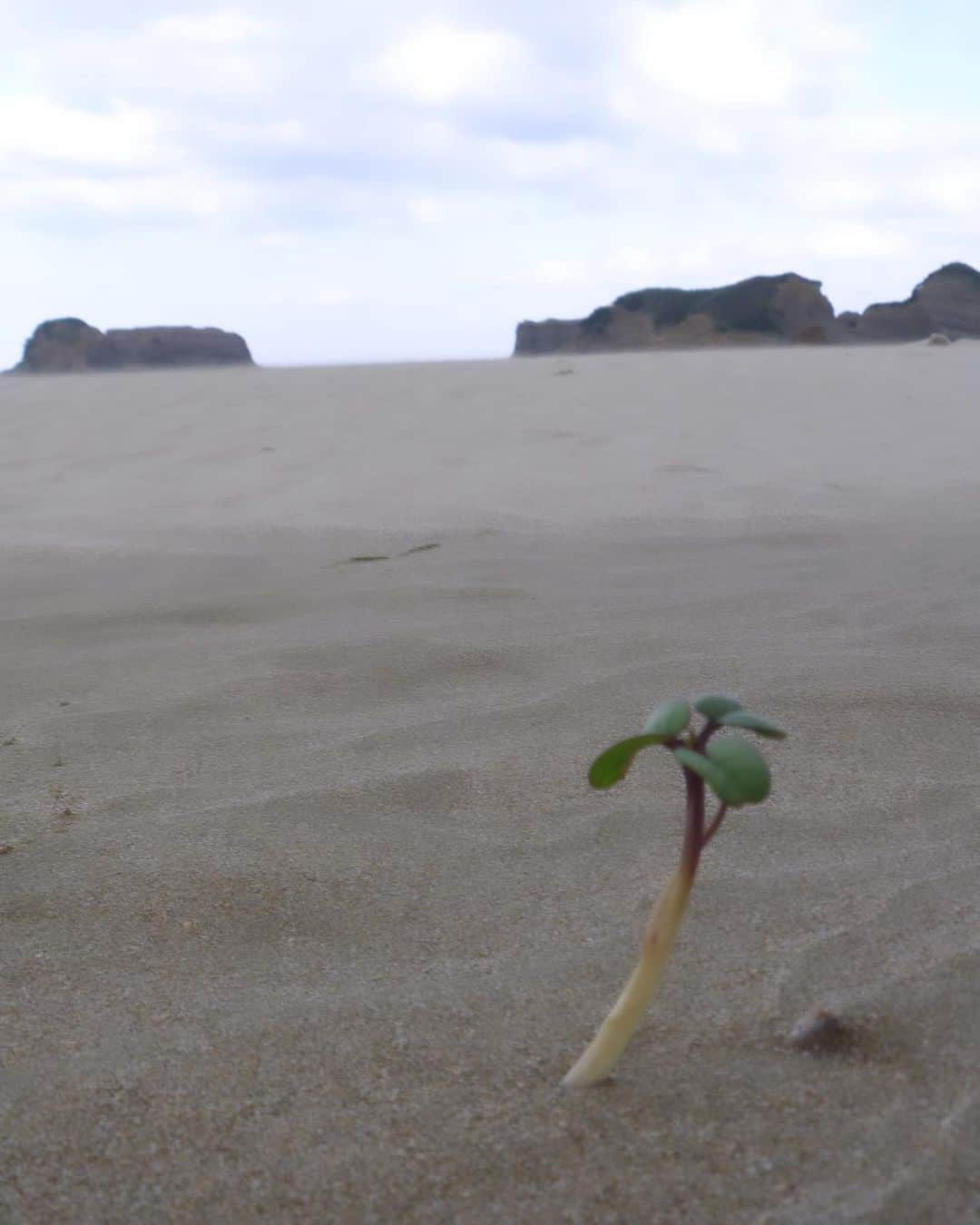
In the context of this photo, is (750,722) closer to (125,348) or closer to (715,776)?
(715,776)

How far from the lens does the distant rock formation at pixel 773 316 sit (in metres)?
9.53

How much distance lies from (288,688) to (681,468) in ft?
7.15

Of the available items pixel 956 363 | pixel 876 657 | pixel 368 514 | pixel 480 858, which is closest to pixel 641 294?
pixel 956 363

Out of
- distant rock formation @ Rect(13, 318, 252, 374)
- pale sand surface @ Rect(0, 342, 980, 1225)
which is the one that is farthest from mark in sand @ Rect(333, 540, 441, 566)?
distant rock formation @ Rect(13, 318, 252, 374)

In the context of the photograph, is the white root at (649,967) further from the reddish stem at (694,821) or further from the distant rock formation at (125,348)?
the distant rock formation at (125,348)

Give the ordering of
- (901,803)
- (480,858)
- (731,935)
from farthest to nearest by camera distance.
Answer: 1. (901,803)
2. (480,858)
3. (731,935)

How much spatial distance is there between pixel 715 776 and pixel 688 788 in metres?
0.12

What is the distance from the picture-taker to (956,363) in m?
6.68

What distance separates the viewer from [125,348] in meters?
10.8

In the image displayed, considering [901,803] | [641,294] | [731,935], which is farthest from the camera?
[641,294]

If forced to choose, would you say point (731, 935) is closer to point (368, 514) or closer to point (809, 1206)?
point (809, 1206)

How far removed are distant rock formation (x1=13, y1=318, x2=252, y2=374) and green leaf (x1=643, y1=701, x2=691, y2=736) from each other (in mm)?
10225

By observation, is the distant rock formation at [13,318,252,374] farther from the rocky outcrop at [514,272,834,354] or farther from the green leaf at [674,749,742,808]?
the green leaf at [674,749,742,808]

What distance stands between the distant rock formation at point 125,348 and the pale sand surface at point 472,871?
7874 millimetres
